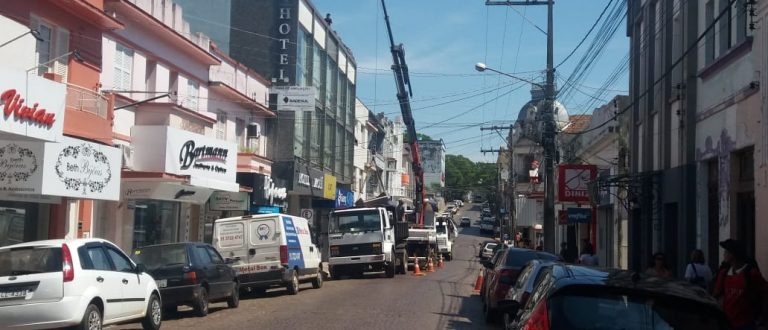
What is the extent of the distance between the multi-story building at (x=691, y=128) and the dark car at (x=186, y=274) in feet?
34.0

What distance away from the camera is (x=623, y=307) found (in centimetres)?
682

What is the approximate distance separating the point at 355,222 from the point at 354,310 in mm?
13900

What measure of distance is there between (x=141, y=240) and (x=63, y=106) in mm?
10782

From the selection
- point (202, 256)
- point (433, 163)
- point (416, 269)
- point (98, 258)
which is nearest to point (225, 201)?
point (416, 269)

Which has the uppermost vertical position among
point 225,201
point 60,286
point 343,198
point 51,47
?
point 51,47

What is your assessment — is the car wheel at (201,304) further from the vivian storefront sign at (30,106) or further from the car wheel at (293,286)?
the car wheel at (293,286)

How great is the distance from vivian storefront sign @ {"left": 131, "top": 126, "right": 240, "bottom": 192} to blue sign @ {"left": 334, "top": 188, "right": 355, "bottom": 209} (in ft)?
78.8

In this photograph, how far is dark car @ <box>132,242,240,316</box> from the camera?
17.8 metres

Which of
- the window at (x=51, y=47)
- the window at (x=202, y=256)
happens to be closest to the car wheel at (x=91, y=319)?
the window at (x=202, y=256)

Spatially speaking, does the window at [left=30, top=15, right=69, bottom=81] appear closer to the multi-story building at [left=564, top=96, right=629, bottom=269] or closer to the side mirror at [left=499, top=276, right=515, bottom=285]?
the side mirror at [left=499, top=276, right=515, bottom=285]

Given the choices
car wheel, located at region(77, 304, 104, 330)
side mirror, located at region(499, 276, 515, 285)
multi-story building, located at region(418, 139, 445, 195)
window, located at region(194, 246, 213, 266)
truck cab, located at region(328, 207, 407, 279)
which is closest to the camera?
car wheel, located at region(77, 304, 104, 330)

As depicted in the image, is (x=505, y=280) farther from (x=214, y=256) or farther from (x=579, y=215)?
(x=579, y=215)

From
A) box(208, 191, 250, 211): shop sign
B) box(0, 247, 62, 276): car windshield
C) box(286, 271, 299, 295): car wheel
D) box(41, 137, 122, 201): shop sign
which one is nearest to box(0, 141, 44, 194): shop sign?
box(41, 137, 122, 201): shop sign

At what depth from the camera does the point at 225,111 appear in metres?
34.3
